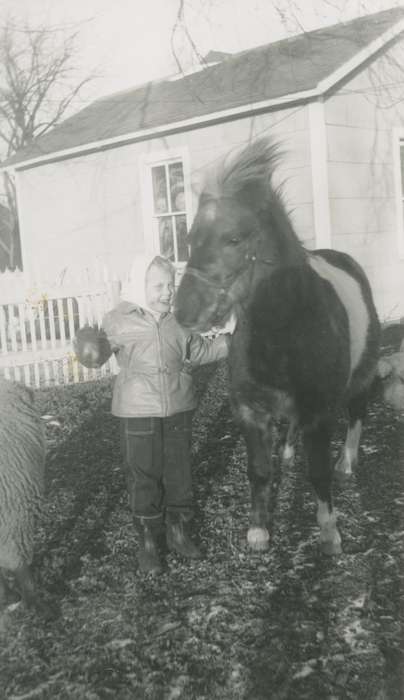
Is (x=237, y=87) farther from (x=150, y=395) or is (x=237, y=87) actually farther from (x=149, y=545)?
(x=149, y=545)

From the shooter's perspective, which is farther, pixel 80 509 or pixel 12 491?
pixel 80 509

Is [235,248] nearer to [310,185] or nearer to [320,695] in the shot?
[320,695]

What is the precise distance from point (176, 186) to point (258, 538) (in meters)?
9.32

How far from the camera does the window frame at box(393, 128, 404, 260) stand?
11.6m

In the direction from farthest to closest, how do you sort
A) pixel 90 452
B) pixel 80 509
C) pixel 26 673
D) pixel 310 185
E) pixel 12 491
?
pixel 310 185 < pixel 90 452 < pixel 80 509 < pixel 12 491 < pixel 26 673

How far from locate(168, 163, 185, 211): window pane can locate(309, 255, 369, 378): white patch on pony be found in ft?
24.9

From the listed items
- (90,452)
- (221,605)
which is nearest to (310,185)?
(90,452)

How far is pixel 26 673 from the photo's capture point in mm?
2771

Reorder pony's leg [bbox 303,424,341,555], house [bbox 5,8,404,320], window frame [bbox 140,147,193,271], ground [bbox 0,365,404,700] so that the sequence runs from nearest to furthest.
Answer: ground [bbox 0,365,404,700] < pony's leg [bbox 303,424,341,555] < house [bbox 5,8,404,320] < window frame [bbox 140,147,193,271]

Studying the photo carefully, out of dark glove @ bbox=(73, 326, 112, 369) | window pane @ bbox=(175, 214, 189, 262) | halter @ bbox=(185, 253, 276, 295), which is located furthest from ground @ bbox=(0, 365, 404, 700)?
window pane @ bbox=(175, 214, 189, 262)

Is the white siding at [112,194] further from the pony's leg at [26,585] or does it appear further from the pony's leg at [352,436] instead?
the pony's leg at [26,585]

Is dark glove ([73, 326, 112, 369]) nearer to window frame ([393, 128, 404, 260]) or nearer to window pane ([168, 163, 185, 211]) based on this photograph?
window pane ([168, 163, 185, 211])

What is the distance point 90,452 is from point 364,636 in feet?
11.3

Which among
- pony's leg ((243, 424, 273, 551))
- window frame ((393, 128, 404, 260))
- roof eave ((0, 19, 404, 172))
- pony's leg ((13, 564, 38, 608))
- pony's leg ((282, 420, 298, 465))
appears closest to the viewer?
pony's leg ((13, 564, 38, 608))
